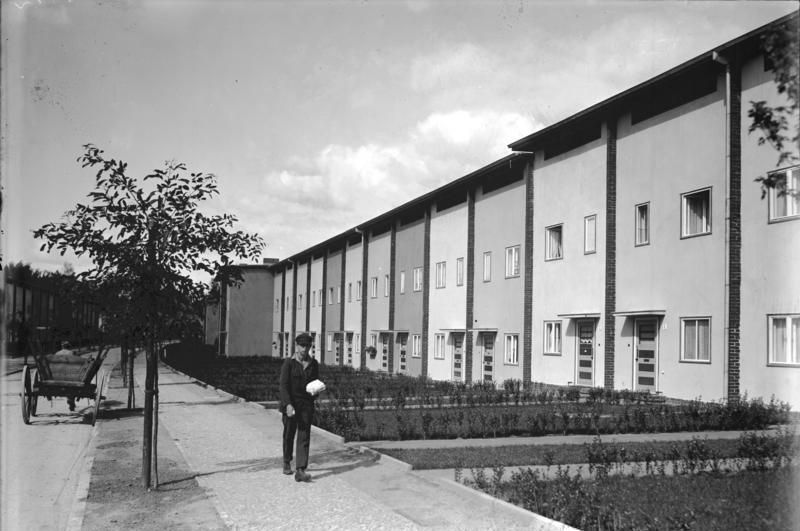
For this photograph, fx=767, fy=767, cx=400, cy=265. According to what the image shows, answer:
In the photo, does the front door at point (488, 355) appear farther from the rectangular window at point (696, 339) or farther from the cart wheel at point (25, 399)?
the cart wheel at point (25, 399)

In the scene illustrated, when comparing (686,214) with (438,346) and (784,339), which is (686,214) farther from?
(438,346)

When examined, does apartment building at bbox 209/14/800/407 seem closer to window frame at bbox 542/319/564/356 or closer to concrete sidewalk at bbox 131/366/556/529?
window frame at bbox 542/319/564/356

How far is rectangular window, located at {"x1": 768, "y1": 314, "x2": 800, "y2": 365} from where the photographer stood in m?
16.9

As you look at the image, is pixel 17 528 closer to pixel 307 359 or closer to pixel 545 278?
pixel 307 359

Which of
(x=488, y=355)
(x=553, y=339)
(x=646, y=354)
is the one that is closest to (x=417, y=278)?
(x=488, y=355)

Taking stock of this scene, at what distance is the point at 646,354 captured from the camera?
21.8 meters

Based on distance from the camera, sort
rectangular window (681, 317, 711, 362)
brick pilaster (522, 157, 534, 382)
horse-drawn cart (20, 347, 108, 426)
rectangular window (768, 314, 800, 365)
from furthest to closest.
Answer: brick pilaster (522, 157, 534, 382) → rectangular window (681, 317, 711, 362) → rectangular window (768, 314, 800, 365) → horse-drawn cart (20, 347, 108, 426)

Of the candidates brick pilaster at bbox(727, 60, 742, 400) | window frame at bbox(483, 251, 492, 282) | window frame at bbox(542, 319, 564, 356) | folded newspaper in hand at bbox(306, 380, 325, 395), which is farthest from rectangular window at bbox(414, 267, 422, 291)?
folded newspaper in hand at bbox(306, 380, 325, 395)

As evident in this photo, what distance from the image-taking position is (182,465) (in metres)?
11.3

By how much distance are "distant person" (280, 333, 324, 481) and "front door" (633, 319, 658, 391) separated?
13.8 meters

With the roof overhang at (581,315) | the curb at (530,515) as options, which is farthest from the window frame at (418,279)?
the curb at (530,515)

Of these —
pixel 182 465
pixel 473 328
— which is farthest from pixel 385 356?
pixel 182 465

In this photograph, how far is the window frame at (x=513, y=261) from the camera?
2934 centimetres

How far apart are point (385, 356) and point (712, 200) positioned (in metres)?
Answer: 27.1
